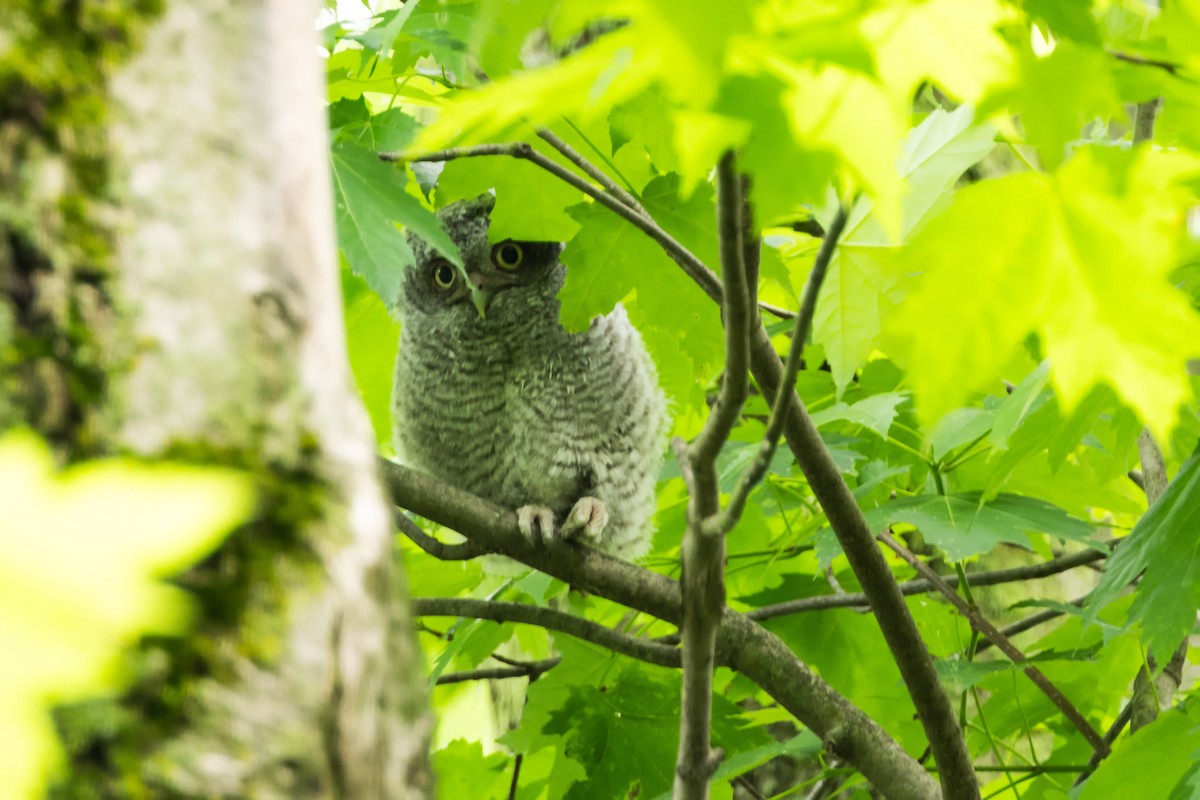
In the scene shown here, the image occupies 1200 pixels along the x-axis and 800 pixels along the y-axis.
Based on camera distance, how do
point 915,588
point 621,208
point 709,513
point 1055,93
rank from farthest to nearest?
point 915,588 → point 621,208 → point 709,513 → point 1055,93

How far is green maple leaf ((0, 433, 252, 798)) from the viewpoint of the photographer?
0.49m

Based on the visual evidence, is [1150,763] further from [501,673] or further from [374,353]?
[374,353]

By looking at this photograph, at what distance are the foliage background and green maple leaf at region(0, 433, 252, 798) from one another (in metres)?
0.37

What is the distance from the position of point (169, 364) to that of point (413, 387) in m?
2.40

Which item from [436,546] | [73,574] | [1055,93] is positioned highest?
[436,546]

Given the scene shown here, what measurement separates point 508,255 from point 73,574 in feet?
7.91

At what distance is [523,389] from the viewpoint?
2.83 meters

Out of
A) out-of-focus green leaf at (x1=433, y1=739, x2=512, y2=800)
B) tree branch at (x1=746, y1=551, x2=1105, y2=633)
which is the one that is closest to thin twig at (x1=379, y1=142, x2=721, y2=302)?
tree branch at (x1=746, y1=551, x2=1105, y2=633)

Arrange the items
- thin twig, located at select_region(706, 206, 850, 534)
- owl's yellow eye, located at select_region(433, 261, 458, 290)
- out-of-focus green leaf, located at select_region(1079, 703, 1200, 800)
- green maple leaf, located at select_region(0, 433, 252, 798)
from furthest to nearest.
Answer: owl's yellow eye, located at select_region(433, 261, 458, 290), out-of-focus green leaf, located at select_region(1079, 703, 1200, 800), thin twig, located at select_region(706, 206, 850, 534), green maple leaf, located at select_region(0, 433, 252, 798)

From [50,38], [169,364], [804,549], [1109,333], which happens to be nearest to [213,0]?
[50,38]

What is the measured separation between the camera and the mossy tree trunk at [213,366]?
54cm

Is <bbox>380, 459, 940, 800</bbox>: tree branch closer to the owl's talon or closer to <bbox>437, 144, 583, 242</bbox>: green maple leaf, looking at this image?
the owl's talon

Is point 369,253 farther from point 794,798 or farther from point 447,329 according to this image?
point 794,798

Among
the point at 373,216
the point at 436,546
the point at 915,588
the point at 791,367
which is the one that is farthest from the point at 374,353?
the point at 791,367
